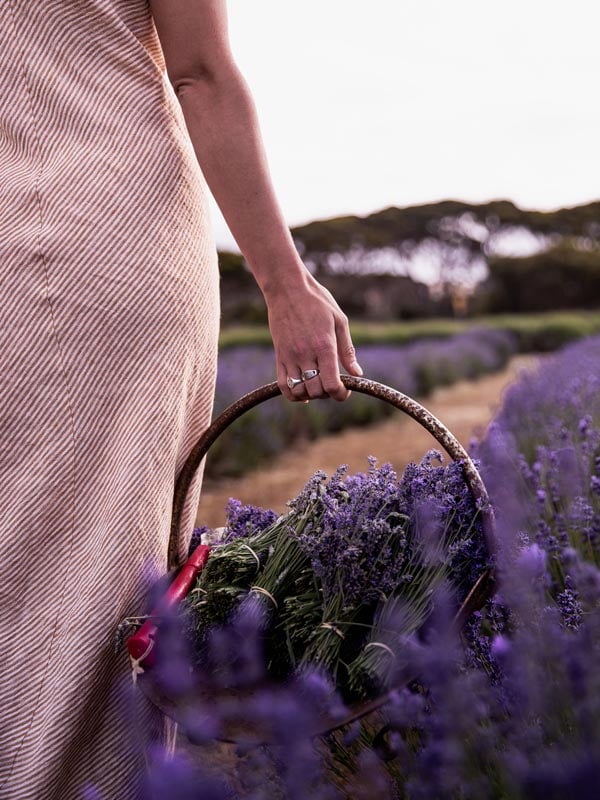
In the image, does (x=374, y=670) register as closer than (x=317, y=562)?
Yes

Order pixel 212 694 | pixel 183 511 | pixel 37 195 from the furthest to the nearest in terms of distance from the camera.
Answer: pixel 183 511, pixel 37 195, pixel 212 694

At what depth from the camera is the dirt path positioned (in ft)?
16.4

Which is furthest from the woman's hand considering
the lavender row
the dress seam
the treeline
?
the treeline

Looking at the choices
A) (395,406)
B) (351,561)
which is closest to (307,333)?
(395,406)

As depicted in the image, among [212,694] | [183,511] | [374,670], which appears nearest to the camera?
[374,670]

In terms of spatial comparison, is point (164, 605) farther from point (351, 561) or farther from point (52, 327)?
point (52, 327)

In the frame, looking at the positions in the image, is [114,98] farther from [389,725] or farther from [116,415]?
[389,725]

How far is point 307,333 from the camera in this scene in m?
1.18

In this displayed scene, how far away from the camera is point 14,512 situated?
1.18 metres

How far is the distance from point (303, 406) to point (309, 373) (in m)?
5.68

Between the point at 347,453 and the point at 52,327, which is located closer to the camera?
the point at 52,327

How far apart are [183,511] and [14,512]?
0.31 meters

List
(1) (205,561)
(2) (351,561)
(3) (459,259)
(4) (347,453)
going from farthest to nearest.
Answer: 1. (3) (459,259)
2. (4) (347,453)
3. (1) (205,561)
4. (2) (351,561)

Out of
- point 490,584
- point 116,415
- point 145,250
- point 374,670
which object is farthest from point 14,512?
point 490,584
